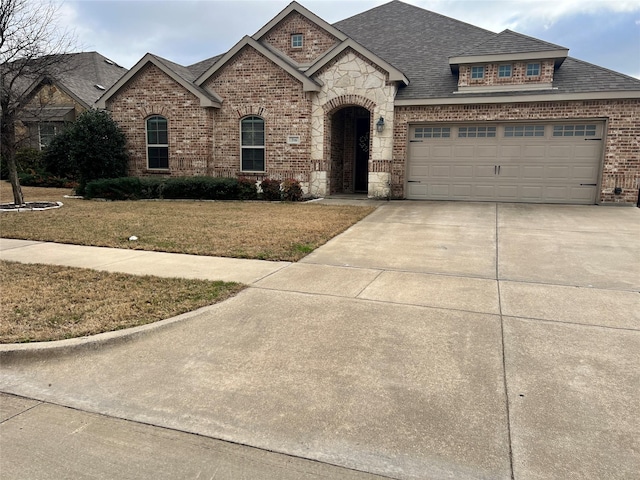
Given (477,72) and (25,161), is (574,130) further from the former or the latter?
(25,161)

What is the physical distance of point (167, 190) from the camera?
16.6 m

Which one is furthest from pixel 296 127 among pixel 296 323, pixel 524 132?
pixel 296 323

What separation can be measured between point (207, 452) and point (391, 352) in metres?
1.86

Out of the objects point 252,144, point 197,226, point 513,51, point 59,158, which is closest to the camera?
point 197,226

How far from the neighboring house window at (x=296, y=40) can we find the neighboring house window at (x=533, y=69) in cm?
857

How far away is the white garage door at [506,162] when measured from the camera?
49.3ft

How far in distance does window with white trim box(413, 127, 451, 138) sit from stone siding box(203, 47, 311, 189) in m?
3.88

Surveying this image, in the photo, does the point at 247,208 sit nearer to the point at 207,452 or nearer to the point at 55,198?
the point at 55,198

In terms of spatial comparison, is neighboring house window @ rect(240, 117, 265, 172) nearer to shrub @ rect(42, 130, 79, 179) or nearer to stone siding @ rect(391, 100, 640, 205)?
stone siding @ rect(391, 100, 640, 205)

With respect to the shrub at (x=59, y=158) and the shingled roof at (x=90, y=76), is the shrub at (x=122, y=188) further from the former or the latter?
the shingled roof at (x=90, y=76)

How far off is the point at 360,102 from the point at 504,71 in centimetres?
480

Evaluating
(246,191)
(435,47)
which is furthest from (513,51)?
(246,191)

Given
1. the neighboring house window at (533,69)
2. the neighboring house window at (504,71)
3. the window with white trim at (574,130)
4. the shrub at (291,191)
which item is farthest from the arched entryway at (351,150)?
the window with white trim at (574,130)

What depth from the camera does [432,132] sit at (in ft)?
53.3
